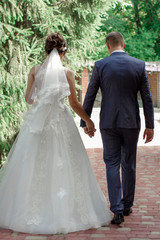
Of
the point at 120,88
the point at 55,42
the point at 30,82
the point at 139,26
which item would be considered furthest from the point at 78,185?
the point at 139,26

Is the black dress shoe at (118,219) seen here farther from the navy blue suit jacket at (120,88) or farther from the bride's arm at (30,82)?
the bride's arm at (30,82)

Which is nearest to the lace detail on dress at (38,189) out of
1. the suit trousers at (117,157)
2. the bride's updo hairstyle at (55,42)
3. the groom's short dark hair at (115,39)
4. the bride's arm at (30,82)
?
the bride's arm at (30,82)

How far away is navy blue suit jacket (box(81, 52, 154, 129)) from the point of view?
165 inches

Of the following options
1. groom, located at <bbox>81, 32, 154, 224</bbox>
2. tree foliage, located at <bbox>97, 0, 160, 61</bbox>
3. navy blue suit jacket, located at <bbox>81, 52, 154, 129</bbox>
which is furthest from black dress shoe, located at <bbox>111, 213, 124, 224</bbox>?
tree foliage, located at <bbox>97, 0, 160, 61</bbox>

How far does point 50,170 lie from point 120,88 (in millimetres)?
1156

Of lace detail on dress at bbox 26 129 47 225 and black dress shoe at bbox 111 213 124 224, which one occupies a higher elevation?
lace detail on dress at bbox 26 129 47 225

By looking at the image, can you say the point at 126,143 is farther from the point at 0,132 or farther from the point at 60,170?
the point at 0,132

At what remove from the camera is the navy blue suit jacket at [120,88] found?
419 centimetres

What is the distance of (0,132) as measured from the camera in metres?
6.84

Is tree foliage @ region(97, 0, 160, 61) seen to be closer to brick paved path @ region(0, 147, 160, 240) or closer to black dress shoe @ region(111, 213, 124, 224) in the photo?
brick paved path @ region(0, 147, 160, 240)

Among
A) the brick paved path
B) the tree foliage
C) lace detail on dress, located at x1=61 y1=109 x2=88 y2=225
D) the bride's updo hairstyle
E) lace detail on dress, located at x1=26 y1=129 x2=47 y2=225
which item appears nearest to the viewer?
the brick paved path

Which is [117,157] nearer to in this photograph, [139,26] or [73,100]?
[73,100]

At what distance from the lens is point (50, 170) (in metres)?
4.13

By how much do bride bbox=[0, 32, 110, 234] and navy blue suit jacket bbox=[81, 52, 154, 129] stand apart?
28 centimetres
